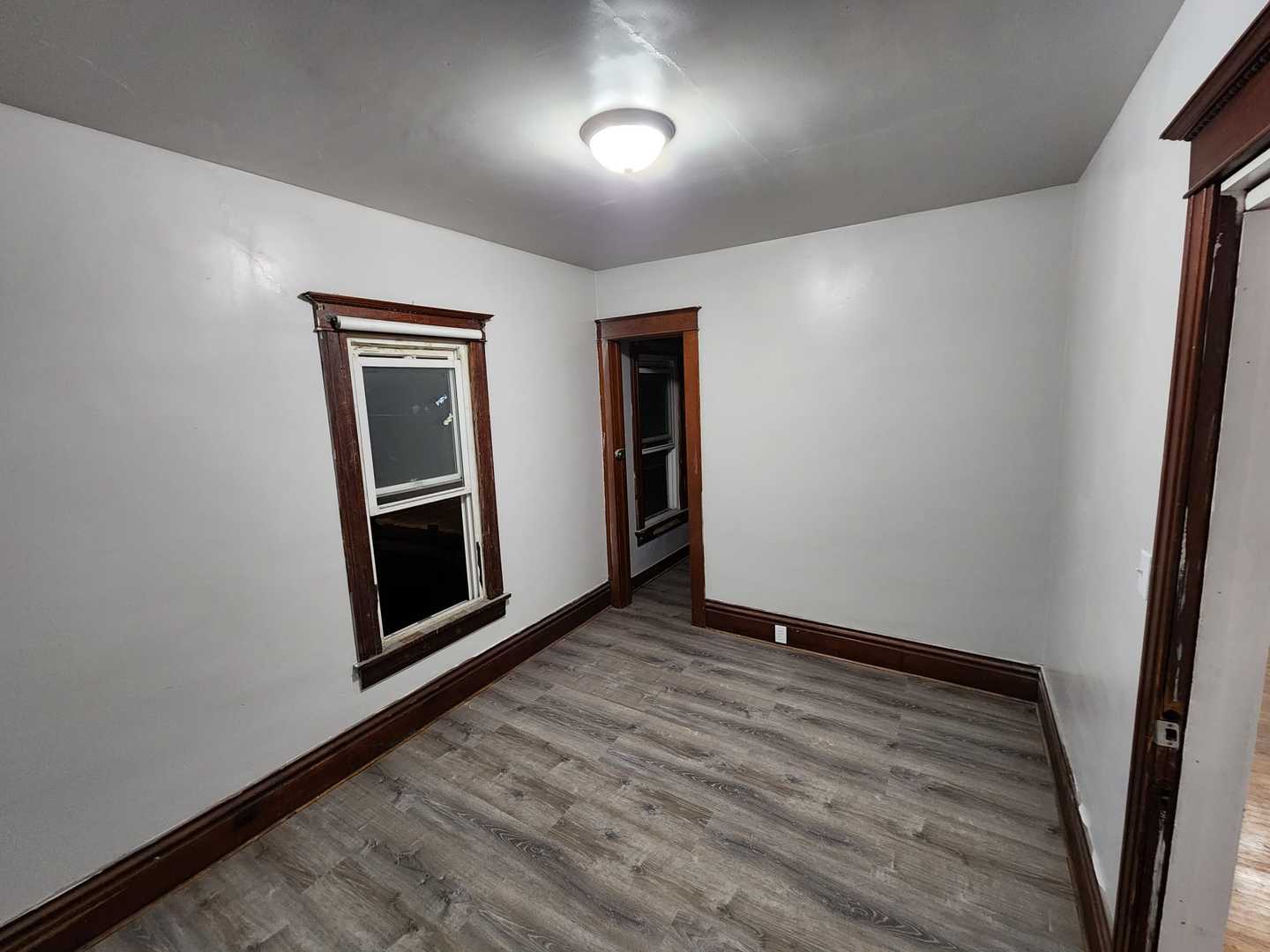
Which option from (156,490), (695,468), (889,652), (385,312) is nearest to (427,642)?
(156,490)

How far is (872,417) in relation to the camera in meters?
2.97

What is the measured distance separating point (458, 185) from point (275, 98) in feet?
2.43

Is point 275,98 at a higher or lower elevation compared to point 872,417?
higher

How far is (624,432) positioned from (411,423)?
1.75 metres

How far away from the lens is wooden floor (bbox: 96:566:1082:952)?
5.49 feet

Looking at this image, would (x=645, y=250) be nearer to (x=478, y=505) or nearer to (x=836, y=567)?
(x=478, y=505)

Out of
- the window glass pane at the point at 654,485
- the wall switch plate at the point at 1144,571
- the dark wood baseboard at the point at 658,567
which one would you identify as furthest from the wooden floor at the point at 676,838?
the window glass pane at the point at 654,485

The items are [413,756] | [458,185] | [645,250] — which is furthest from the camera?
[645,250]

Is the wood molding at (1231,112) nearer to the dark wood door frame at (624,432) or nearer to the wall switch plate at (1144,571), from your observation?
the wall switch plate at (1144,571)

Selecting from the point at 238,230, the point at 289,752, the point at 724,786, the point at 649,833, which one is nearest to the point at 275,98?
the point at 238,230

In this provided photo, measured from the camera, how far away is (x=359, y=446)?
94.9 inches

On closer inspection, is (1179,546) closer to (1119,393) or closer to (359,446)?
(1119,393)

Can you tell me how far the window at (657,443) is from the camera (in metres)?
4.39

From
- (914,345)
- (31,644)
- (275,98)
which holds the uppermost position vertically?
(275,98)
